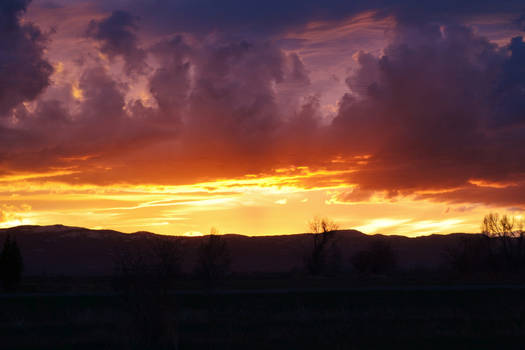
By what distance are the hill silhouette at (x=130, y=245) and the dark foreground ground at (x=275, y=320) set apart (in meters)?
98.6

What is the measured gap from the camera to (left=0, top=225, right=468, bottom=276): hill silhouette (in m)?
146

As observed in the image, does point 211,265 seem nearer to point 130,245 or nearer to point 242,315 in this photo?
A: point 242,315

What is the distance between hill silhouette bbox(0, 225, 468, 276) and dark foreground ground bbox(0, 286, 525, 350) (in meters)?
98.6

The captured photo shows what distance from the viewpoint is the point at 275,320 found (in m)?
29.9

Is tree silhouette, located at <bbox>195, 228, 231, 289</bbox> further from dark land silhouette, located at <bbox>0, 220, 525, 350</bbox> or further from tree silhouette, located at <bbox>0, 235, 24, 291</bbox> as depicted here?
tree silhouette, located at <bbox>0, 235, 24, 291</bbox>

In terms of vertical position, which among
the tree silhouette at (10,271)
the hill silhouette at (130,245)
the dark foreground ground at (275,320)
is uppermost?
the hill silhouette at (130,245)

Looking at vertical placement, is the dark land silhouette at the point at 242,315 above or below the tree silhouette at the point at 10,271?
below

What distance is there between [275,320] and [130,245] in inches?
4320

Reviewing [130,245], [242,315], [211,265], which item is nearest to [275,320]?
[242,315]

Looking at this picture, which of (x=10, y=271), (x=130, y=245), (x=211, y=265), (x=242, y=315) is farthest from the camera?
(x=130, y=245)

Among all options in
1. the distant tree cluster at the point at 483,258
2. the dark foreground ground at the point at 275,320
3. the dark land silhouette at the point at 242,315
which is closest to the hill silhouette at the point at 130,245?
the distant tree cluster at the point at 483,258

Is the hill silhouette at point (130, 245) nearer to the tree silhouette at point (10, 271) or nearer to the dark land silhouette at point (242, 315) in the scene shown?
the tree silhouette at point (10, 271)

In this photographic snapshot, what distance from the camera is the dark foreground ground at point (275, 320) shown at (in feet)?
69.2

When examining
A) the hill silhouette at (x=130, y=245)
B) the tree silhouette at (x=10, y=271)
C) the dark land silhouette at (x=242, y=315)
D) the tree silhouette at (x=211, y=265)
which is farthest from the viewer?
the hill silhouette at (x=130, y=245)
